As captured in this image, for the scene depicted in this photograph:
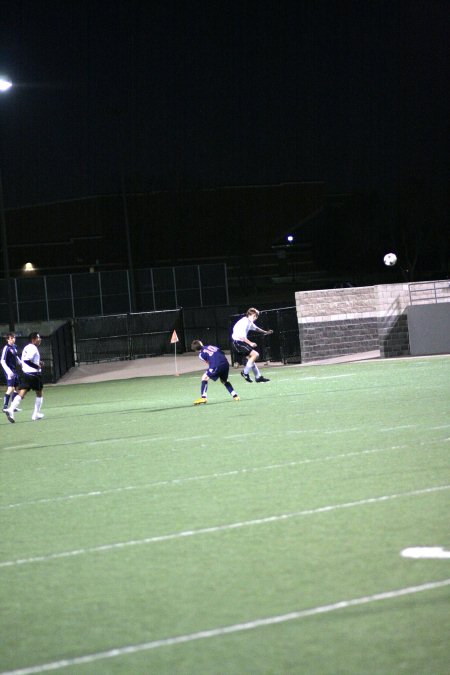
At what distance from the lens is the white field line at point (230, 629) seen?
17.0 ft

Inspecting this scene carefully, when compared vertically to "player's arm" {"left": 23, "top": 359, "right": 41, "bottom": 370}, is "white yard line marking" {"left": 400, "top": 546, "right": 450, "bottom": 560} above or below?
below

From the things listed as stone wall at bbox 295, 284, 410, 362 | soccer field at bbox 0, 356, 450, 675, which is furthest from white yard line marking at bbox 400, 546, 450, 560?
stone wall at bbox 295, 284, 410, 362

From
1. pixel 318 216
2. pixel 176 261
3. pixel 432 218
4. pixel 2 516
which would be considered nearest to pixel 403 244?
pixel 432 218

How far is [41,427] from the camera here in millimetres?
20344

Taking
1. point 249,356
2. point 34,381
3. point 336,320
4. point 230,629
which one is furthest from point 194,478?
point 336,320

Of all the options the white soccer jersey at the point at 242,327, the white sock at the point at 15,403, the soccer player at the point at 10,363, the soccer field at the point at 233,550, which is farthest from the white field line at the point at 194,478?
the white soccer jersey at the point at 242,327

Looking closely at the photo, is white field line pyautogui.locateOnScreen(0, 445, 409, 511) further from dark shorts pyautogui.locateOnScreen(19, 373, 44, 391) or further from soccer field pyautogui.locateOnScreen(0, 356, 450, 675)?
dark shorts pyautogui.locateOnScreen(19, 373, 44, 391)

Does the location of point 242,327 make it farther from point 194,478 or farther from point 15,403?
point 194,478

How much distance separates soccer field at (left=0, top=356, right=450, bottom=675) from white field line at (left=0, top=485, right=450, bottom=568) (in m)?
0.02

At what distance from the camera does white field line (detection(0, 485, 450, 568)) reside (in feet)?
25.4

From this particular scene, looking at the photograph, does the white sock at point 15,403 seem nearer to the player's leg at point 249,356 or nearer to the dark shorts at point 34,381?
the dark shorts at point 34,381

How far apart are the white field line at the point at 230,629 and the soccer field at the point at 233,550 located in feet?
0.05

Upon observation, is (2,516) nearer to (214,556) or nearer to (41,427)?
(214,556)

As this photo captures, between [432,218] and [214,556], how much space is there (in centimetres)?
8328
